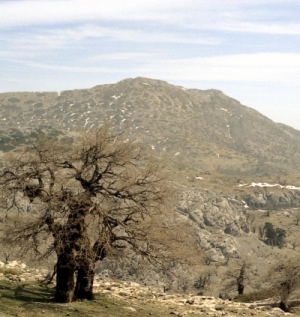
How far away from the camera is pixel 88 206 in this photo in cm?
2148

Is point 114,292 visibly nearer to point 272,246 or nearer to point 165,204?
point 165,204

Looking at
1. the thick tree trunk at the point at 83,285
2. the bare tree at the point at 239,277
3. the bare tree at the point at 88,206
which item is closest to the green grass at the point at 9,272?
the bare tree at the point at 88,206

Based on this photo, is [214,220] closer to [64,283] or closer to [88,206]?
[64,283]

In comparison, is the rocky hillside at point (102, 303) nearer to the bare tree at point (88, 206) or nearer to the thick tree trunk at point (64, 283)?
the thick tree trunk at point (64, 283)

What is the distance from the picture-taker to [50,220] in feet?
68.6

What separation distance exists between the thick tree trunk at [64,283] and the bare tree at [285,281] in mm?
25784

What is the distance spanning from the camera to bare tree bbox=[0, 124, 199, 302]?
21.1 meters

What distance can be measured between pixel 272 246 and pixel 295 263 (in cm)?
12222

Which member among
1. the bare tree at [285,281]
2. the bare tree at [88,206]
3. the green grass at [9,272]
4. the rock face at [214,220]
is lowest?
the rock face at [214,220]

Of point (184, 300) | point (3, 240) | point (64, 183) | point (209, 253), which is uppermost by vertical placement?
point (64, 183)

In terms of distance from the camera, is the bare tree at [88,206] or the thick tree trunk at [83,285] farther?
the thick tree trunk at [83,285]

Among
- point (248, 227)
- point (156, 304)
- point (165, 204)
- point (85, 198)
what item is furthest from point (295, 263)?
point (248, 227)

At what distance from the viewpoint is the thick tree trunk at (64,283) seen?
69.9 ft

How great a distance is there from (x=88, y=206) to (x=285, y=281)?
27.7m
